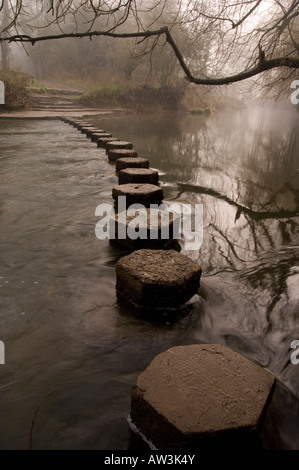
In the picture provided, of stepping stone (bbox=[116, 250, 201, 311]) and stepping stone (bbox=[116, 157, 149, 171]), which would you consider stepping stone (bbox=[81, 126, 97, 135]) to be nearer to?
stepping stone (bbox=[116, 157, 149, 171])

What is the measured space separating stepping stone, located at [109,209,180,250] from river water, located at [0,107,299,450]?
A: 15cm

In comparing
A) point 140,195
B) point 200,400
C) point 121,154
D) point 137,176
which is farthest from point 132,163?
point 200,400

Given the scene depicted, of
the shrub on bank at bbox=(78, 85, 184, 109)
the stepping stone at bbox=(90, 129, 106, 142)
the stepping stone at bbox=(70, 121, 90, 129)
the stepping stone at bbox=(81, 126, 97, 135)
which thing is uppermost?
the shrub on bank at bbox=(78, 85, 184, 109)

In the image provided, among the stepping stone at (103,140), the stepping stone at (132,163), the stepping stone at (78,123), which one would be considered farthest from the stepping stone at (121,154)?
the stepping stone at (78,123)

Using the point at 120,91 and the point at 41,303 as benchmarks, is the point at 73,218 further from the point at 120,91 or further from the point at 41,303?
the point at 120,91

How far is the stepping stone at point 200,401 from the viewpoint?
1.19m

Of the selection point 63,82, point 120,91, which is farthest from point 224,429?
point 63,82

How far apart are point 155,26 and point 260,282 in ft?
86.9

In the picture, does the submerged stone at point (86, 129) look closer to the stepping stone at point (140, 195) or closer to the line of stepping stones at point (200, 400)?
the stepping stone at point (140, 195)

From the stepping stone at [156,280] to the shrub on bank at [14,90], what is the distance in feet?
56.6

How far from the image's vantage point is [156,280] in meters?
2.04

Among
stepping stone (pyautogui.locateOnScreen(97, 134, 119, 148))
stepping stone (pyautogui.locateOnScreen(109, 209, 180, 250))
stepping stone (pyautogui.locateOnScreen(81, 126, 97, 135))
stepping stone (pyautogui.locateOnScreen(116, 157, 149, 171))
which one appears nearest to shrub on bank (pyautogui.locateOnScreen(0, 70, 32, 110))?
stepping stone (pyautogui.locateOnScreen(81, 126, 97, 135))

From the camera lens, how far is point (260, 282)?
99.8 inches

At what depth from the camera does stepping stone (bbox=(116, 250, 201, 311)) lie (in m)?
2.04
